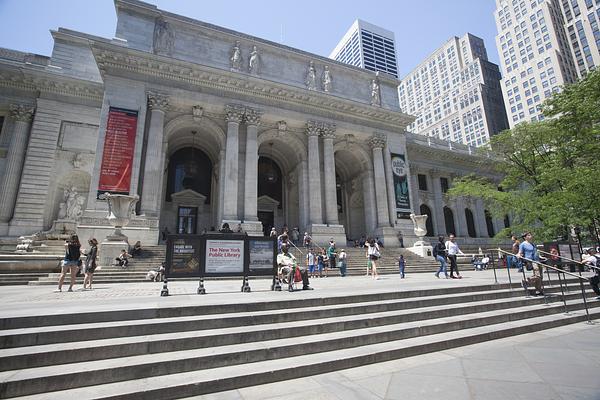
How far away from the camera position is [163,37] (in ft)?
72.0

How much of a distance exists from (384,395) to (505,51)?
339 feet

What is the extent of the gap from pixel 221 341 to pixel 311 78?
1012 inches

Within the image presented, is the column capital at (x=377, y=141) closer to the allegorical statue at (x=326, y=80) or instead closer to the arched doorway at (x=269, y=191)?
the allegorical statue at (x=326, y=80)

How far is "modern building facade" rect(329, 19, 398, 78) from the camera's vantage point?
113m

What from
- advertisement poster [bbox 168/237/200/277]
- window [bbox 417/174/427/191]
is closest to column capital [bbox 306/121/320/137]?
window [bbox 417/174/427/191]

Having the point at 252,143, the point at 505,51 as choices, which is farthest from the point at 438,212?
the point at 505,51

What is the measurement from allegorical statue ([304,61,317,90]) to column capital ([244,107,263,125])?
578cm

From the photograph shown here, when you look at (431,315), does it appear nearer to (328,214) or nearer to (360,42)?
(328,214)

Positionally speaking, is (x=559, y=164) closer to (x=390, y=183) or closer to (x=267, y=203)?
Result: (x=390, y=183)

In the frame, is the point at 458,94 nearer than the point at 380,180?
No

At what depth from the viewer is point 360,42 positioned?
11331cm

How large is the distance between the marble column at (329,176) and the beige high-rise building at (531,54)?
6775 cm

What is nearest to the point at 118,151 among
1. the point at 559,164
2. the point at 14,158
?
the point at 14,158

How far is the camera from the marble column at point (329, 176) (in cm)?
2386
